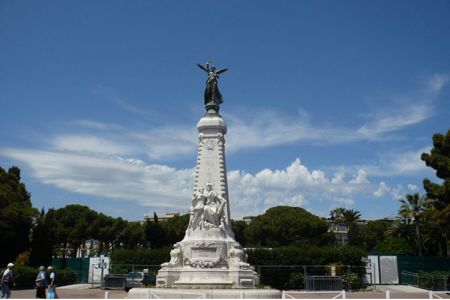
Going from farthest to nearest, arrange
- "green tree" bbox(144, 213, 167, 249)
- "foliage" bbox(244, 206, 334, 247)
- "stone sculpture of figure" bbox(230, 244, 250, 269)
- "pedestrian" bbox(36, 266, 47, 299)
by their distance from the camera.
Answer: "green tree" bbox(144, 213, 167, 249)
"foliage" bbox(244, 206, 334, 247)
"stone sculpture of figure" bbox(230, 244, 250, 269)
"pedestrian" bbox(36, 266, 47, 299)

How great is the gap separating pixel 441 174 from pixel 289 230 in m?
27.5

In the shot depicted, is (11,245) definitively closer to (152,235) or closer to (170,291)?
(170,291)

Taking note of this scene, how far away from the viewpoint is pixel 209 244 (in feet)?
70.0

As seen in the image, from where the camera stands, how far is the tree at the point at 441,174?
1173 inches

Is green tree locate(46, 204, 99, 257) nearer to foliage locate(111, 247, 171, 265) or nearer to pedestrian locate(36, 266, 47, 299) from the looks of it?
foliage locate(111, 247, 171, 265)

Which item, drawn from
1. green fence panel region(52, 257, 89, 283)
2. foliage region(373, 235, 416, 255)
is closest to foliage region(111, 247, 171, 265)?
green fence panel region(52, 257, 89, 283)

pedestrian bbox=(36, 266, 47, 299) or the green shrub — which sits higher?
pedestrian bbox=(36, 266, 47, 299)

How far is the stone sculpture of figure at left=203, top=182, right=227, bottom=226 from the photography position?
22.1m

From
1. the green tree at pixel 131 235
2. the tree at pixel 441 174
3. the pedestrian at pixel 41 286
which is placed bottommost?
the pedestrian at pixel 41 286

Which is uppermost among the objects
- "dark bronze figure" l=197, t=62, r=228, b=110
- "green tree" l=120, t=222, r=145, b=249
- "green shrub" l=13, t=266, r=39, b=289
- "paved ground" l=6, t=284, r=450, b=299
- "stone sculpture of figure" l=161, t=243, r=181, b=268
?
"dark bronze figure" l=197, t=62, r=228, b=110

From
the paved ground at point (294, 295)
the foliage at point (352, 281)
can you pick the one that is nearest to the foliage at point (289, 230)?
Result: the foliage at point (352, 281)

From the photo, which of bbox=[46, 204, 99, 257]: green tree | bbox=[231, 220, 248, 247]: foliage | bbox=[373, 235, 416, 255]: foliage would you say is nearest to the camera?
bbox=[373, 235, 416, 255]: foliage

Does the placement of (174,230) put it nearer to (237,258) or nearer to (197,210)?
(197,210)

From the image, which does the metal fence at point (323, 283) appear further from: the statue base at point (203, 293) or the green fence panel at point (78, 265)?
the green fence panel at point (78, 265)
